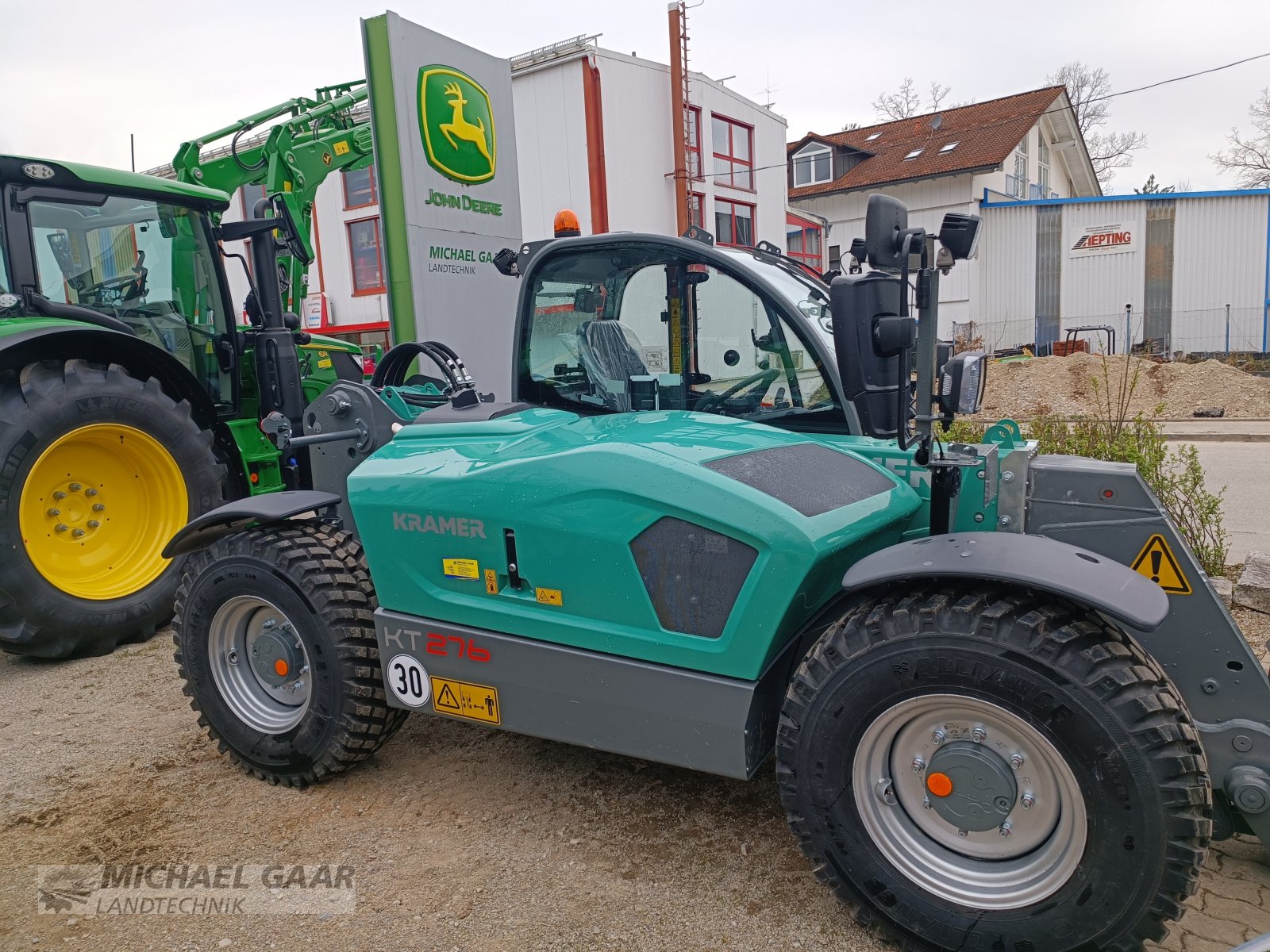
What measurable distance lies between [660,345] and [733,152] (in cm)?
2144

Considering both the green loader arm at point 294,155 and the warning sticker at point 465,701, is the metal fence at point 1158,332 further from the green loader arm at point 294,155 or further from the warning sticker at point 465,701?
the warning sticker at point 465,701

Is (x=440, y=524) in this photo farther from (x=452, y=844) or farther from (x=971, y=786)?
(x=971, y=786)

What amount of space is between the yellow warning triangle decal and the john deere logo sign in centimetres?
613

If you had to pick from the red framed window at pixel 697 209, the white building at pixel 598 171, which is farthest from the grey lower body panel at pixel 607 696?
the red framed window at pixel 697 209

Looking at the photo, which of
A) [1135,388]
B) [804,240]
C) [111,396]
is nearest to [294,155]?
[111,396]

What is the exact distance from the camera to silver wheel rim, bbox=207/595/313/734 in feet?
11.5

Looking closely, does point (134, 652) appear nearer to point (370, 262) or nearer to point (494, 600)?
point (494, 600)

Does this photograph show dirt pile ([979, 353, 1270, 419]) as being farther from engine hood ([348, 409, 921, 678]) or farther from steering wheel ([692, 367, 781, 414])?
engine hood ([348, 409, 921, 678])

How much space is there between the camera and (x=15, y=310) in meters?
5.27

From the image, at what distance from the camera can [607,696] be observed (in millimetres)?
2771

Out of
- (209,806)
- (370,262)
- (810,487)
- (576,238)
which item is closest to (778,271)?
(576,238)

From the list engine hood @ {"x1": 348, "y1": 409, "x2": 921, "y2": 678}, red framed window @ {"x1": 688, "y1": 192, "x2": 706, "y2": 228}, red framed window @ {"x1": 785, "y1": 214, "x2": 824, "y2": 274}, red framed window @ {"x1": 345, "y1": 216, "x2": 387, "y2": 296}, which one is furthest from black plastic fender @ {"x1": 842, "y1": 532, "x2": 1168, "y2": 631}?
red framed window @ {"x1": 785, "y1": 214, "x2": 824, "y2": 274}

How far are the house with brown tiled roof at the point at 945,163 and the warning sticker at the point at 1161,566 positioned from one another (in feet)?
83.5

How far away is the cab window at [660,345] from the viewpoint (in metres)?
3.56
